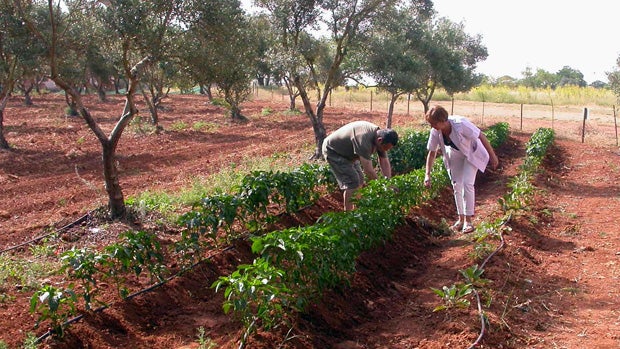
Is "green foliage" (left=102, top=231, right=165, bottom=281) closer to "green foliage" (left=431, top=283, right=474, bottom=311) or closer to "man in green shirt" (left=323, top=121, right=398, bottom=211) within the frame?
"green foliage" (left=431, top=283, right=474, bottom=311)

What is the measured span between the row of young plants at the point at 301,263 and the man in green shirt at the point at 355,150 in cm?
47

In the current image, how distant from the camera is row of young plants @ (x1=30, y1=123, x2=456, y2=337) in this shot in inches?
195

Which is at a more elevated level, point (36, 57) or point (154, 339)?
point (36, 57)

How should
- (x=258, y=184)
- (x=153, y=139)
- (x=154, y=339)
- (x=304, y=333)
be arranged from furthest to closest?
(x=153, y=139), (x=258, y=184), (x=154, y=339), (x=304, y=333)

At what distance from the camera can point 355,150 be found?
7422mm

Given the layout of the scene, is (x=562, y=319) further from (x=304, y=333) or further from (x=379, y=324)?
(x=304, y=333)

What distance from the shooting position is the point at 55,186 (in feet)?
44.0

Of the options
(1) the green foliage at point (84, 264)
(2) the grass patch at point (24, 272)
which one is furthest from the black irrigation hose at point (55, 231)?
(1) the green foliage at point (84, 264)

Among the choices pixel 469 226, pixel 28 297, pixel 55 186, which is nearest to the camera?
pixel 28 297

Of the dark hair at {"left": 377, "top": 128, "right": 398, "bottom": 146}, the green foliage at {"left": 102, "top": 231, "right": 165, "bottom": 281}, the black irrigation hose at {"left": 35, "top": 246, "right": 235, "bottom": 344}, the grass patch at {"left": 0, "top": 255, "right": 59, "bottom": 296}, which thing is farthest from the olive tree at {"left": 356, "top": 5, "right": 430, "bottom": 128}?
the green foliage at {"left": 102, "top": 231, "right": 165, "bottom": 281}

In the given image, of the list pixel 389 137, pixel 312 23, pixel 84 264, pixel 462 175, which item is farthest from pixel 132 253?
pixel 312 23

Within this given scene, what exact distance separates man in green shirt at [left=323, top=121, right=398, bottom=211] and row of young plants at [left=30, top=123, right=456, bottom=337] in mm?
698

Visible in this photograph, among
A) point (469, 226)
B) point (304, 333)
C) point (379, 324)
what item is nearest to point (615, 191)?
point (469, 226)

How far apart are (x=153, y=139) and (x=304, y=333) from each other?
60.2 feet
